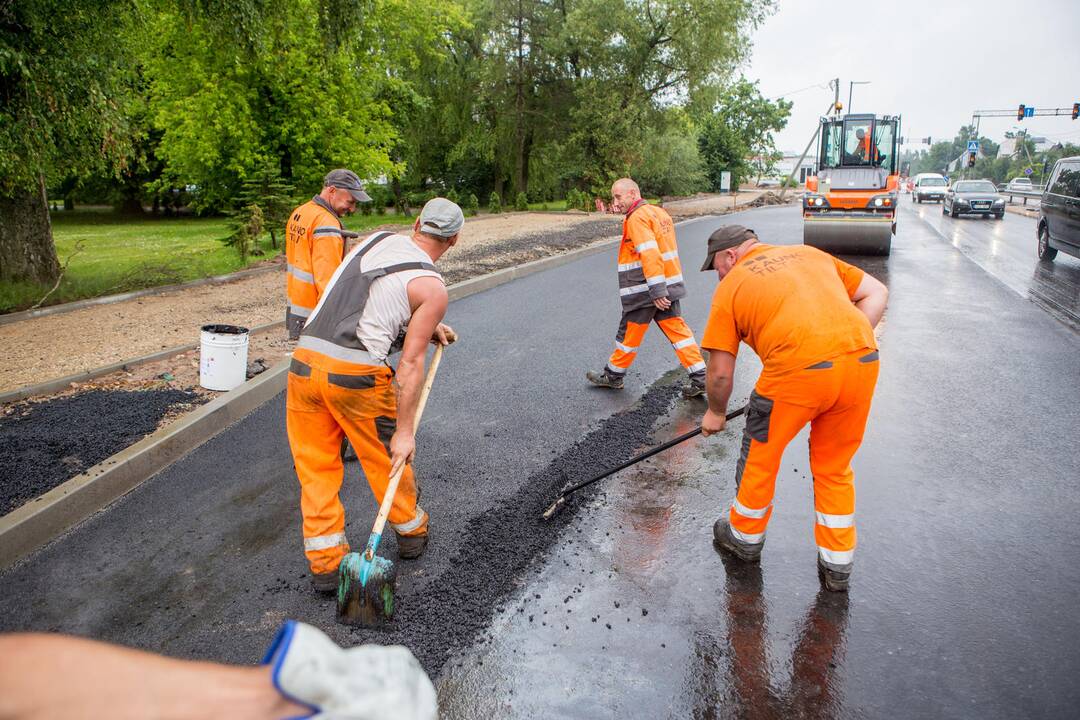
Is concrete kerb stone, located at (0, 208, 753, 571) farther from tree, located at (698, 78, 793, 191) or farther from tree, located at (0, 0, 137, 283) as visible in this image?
tree, located at (698, 78, 793, 191)

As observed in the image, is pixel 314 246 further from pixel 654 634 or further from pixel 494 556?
pixel 654 634

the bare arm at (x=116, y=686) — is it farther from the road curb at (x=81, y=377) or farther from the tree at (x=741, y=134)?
the tree at (x=741, y=134)

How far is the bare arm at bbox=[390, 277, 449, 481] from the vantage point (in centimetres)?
320

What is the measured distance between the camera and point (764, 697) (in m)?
2.78

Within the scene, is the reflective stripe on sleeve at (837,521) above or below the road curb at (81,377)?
below

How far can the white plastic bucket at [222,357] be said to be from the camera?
6.01 m

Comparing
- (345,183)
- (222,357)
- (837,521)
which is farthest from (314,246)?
(837,521)

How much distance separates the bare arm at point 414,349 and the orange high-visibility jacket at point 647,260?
321cm

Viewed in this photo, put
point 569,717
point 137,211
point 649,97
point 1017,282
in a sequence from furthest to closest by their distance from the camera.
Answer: point 137,211 < point 649,97 < point 1017,282 < point 569,717

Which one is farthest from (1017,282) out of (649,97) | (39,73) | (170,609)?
(649,97)

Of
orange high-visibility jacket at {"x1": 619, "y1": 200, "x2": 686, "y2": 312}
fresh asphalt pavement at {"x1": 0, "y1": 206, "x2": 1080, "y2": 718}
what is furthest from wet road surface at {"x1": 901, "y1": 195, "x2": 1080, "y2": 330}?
orange high-visibility jacket at {"x1": 619, "y1": 200, "x2": 686, "y2": 312}

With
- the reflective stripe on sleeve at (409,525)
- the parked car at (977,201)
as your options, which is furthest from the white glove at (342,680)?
the parked car at (977,201)

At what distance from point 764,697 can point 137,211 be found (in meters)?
38.1

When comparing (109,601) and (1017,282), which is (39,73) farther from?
(1017,282)
